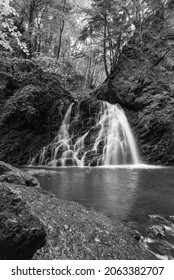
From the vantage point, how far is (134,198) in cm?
580

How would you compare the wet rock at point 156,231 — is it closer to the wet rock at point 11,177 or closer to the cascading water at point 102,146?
the wet rock at point 11,177

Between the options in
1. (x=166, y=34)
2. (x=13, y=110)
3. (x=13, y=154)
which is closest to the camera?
(x=166, y=34)

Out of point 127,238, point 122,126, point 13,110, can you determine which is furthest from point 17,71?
point 127,238

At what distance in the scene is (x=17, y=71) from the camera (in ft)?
57.3

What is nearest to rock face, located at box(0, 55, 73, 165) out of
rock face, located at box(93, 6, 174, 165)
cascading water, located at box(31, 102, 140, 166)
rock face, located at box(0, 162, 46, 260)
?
cascading water, located at box(31, 102, 140, 166)

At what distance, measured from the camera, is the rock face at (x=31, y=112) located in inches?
636

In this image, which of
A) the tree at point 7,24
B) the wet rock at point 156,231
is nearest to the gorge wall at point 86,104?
the tree at point 7,24

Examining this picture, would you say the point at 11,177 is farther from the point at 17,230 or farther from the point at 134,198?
the point at 134,198

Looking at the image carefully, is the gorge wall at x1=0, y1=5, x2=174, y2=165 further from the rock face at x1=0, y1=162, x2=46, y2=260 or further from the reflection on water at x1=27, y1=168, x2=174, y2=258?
the rock face at x1=0, y1=162, x2=46, y2=260

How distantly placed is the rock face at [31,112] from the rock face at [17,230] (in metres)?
13.3

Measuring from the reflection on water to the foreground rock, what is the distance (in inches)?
19.7

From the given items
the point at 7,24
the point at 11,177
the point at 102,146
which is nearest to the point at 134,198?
the point at 11,177
